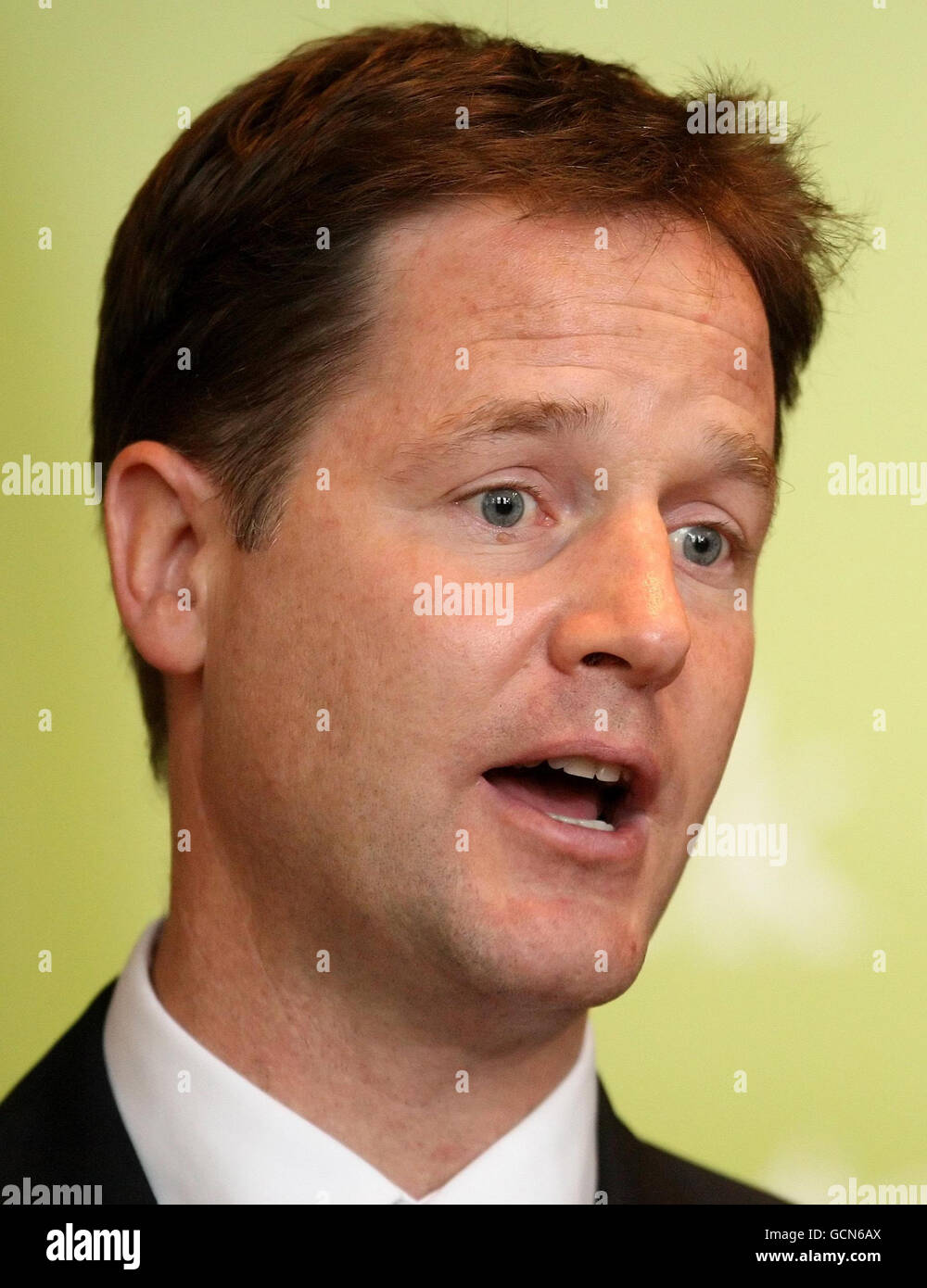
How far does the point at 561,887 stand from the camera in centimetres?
139

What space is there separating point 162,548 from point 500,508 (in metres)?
0.34

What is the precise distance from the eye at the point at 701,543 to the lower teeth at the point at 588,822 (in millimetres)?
276

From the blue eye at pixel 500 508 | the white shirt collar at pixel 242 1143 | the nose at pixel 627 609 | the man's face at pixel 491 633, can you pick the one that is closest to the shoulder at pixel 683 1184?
the white shirt collar at pixel 242 1143

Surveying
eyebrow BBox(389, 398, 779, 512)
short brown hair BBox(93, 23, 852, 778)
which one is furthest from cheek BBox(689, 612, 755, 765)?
short brown hair BBox(93, 23, 852, 778)

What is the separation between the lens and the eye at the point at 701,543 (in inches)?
60.2

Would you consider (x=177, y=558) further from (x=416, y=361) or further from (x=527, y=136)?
(x=527, y=136)

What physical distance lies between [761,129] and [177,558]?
804mm

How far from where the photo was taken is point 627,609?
1.37 meters

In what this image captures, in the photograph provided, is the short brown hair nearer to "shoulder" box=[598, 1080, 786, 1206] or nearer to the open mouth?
the open mouth

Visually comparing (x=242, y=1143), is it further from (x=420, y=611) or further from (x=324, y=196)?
(x=324, y=196)

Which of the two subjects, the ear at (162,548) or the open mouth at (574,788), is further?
the ear at (162,548)

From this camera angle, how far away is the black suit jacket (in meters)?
1.47

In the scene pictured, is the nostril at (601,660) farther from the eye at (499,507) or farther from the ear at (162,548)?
the ear at (162,548)
